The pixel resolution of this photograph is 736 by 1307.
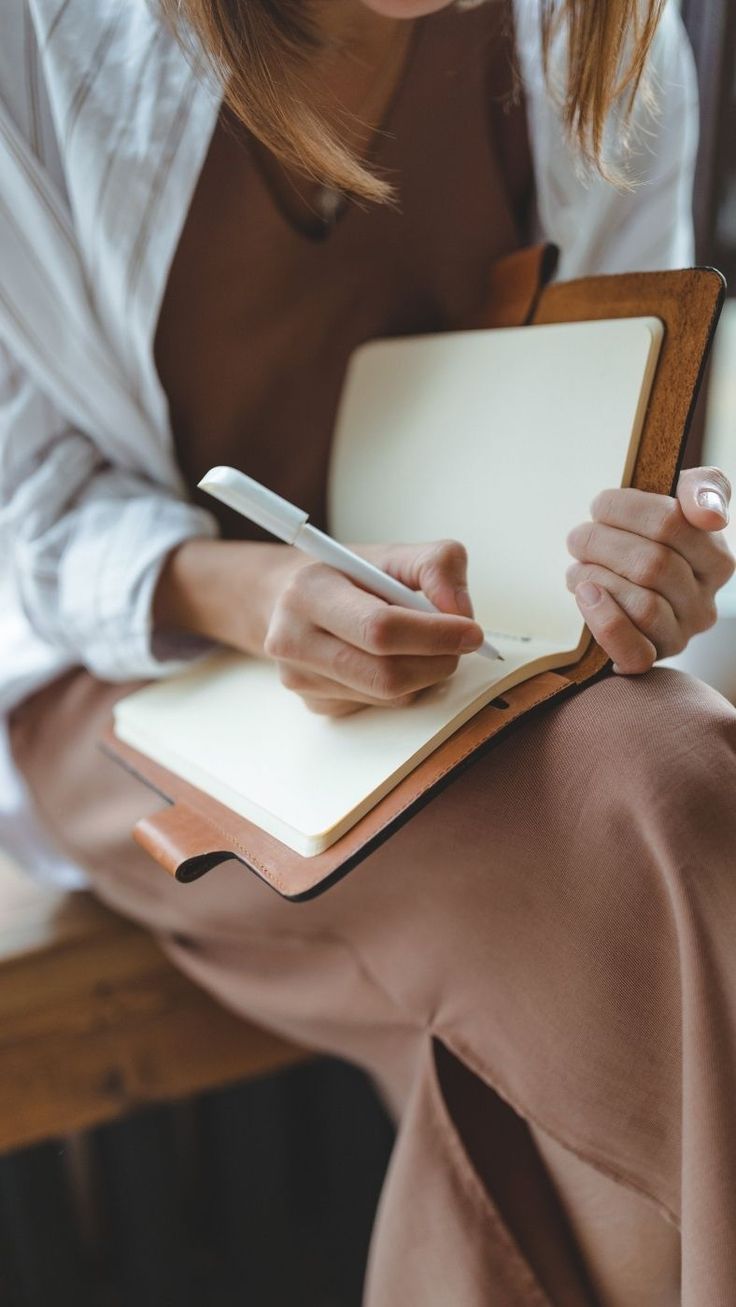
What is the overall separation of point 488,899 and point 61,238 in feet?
1.14

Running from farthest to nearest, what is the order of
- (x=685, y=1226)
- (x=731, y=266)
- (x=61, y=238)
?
(x=731, y=266) → (x=61, y=238) → (x=685, y=1226)

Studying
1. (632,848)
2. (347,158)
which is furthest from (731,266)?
(632,848)

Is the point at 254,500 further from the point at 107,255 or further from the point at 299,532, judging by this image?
the point at 107,255

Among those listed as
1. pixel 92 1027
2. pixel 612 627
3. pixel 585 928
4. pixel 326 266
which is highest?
pixel 326 266

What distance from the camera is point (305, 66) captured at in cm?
44

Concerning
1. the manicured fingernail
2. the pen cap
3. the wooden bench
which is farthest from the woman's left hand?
the wooden bench

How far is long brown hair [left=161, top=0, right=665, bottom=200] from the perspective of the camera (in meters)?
0.41

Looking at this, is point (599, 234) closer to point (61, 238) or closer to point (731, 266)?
point (731, 266)

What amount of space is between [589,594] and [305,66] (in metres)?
0.24

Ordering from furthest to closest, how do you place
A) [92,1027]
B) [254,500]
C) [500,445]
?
[92,1027]
[500,445]
[254,500]

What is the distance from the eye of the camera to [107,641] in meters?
0.53

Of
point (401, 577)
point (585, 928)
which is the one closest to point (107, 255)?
point (401, 577)

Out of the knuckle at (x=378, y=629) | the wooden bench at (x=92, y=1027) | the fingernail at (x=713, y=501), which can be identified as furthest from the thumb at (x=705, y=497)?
the wooden bench at (x=92, y=1027)

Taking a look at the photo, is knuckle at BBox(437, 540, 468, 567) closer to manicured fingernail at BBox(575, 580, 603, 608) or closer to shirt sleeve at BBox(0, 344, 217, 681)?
manicured fingernail at BBox(575, 580, 603, 608)
